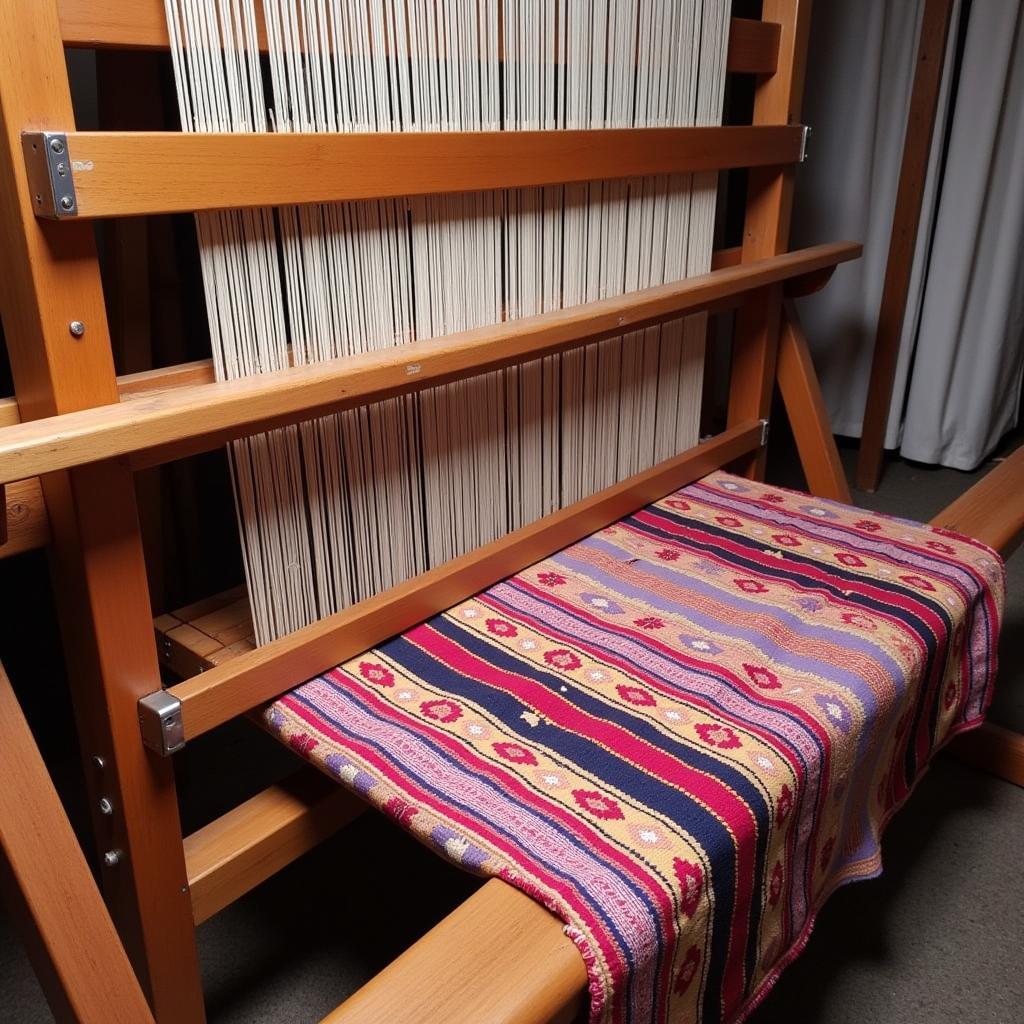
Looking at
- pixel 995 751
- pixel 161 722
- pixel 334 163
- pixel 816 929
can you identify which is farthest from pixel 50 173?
pixel 995 751

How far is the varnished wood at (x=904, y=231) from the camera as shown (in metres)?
2.39

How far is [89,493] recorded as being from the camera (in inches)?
28.9

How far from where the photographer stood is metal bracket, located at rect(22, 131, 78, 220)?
2.07 feet

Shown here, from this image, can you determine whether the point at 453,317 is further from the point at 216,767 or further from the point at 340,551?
the point at 216,767

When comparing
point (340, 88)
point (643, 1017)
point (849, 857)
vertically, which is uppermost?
point (340, 88)

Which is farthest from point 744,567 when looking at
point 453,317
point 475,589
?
point 453,317

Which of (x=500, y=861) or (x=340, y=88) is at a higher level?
(x=340, y=88)

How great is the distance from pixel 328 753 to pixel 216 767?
863 mm

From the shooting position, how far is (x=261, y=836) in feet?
3.06

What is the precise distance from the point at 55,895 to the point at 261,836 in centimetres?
24

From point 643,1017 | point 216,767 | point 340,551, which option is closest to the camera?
point 643,1017

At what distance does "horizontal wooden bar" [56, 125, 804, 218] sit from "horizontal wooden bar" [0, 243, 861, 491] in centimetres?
13

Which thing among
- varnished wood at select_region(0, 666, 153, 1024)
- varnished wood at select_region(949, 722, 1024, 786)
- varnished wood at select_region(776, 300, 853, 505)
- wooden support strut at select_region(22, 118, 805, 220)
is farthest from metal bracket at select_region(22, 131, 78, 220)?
varnished wood at select_region(949, 722, 1024, 786)

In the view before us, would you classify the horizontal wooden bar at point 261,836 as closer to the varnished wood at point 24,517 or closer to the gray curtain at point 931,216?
the varnished wood at point 24,517
